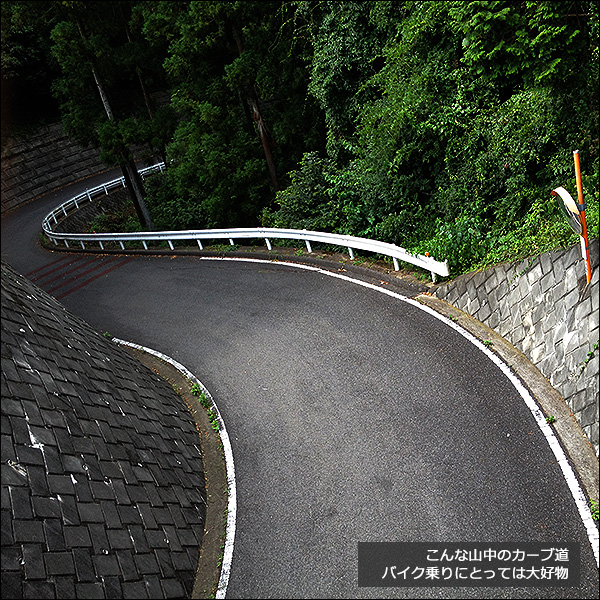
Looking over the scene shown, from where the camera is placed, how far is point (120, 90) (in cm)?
2889

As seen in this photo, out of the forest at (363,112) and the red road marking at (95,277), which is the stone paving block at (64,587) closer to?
the forest at (363,112)

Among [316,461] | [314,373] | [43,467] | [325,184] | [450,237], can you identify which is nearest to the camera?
[43,467]

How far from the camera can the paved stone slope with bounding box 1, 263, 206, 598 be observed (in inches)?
195

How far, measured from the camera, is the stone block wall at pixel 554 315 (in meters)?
6.23

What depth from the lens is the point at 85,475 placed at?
5.90 meters

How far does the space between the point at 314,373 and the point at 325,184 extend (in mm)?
7687

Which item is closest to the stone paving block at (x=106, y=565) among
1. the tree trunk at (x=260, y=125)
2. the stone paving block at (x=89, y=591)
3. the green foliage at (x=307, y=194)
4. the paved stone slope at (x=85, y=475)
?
the paved stone slope at (x=85, y=475)

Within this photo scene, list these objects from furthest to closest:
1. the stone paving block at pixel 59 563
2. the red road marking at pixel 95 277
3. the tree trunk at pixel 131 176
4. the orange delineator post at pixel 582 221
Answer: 1. the tree trunk at pixel 131 176
2. the red road marking at pixel 95 277
3. the orange delineator post at pixel 582 221
4. the stone paving block at pixel 59 563

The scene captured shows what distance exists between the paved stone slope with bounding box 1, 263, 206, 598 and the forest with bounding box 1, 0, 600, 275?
3479mm

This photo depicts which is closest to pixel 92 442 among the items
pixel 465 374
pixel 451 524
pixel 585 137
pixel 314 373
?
pixel 314 373

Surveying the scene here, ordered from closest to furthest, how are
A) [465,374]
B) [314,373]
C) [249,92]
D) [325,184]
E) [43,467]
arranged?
[43,467] < [465,374] < [314,373] < [325,184] < [249,92]

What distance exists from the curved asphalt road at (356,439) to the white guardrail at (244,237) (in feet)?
2.65

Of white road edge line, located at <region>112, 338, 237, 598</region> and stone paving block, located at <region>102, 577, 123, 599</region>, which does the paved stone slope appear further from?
white road edge line, located at <region>112, 338, 237, 598</region>

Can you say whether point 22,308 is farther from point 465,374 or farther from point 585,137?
point 585,137
